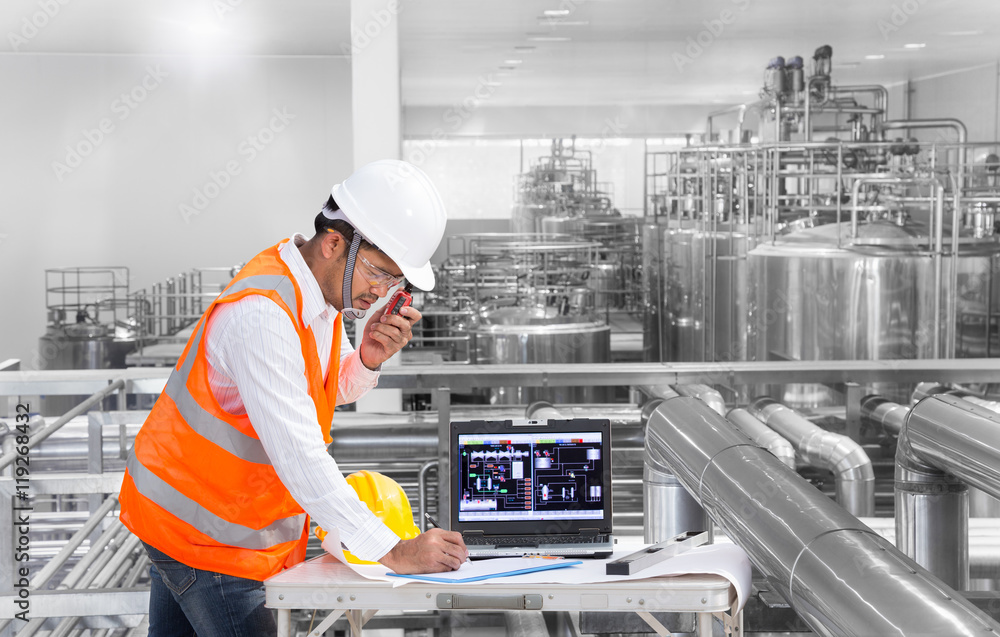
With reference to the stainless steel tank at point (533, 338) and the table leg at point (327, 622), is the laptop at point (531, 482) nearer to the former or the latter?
the table leg at point (327, 622)

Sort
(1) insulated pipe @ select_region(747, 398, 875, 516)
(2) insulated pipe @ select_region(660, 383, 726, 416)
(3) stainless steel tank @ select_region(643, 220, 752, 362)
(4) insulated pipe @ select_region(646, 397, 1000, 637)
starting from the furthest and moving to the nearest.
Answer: (3) stainless steel tank @ select_region(643, 220, 752, 362) < (2) insulated pipe @ select_region(660, 383, 726, 416) < (1) insulated pipe @ select_region(747, 398, 875, 516) < (4) insulated pipe @ select_region(646, 397, 1000, 637)

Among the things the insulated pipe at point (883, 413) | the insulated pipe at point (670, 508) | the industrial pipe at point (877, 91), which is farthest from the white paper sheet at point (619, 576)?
the industrial pipe at point (877, 91)

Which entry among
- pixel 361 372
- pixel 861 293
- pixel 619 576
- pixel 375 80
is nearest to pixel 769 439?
pixel 361 372

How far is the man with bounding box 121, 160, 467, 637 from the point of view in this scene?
4.91ft

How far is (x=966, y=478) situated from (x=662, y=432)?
63 cm

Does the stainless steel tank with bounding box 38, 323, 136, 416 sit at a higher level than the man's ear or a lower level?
lower

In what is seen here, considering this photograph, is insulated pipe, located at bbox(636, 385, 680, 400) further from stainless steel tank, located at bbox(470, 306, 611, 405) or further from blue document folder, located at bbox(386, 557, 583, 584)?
blue document folder, located at bbox(386, 557, 583, 584)

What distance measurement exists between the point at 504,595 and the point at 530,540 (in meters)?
0.35

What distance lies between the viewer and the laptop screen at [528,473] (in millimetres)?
1815

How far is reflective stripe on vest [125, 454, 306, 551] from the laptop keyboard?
0.40 meters

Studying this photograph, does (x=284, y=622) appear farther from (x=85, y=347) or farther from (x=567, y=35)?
(x=567, y=35)

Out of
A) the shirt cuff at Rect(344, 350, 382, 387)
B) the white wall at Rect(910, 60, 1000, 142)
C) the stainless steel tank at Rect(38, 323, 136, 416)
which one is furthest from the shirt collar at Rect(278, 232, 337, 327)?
the white wall at Rect(910, 60, 1000, 142)

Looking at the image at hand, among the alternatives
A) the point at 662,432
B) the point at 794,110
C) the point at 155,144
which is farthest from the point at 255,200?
the point at 662,432

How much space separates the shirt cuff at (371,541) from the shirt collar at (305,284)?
0.35m
